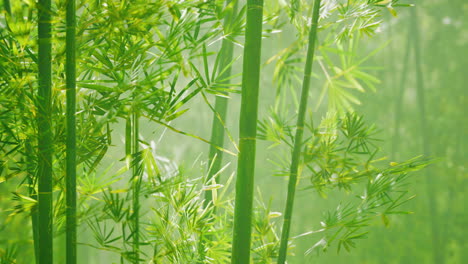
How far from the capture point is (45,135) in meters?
0.92

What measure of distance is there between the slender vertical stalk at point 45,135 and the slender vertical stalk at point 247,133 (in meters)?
0.37

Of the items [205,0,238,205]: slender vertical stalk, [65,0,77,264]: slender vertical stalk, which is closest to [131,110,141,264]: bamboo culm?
[65,0,77,264]: slender vertical stalk

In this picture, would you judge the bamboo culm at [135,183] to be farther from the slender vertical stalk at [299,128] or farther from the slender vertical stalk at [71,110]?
the slender vertical stalk at [299,128]

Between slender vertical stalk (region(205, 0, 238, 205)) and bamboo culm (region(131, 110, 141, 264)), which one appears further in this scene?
slender vertical stalk (region(205, 0, 238, 205))

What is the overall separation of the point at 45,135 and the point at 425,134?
4.84 m

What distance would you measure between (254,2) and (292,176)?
0.45 meters

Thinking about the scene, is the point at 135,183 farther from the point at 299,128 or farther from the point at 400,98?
the point at 400,98

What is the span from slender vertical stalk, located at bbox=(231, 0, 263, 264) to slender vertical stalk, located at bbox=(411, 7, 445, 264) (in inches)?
174

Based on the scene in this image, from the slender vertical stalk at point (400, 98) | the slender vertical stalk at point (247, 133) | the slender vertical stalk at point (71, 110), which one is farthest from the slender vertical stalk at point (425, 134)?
the slender vertical stalk at point (71, 110)

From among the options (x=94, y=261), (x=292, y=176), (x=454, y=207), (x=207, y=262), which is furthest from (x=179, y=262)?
(x=94, y=261)

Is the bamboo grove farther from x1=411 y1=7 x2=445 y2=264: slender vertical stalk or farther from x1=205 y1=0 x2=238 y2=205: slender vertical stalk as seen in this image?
x1=411 y1=7 x2=445 y2=264: slender vertical stalk

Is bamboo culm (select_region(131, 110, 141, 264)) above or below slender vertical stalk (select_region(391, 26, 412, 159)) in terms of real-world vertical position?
below

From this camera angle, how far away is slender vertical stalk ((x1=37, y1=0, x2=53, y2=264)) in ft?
2.87

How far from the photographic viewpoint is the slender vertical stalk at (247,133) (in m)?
0.94
